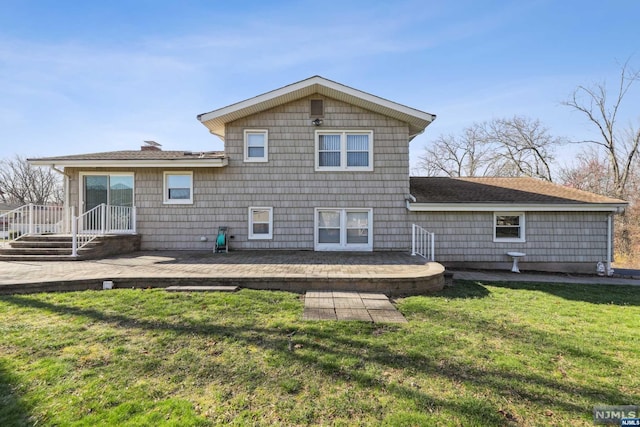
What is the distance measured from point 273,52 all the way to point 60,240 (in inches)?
365

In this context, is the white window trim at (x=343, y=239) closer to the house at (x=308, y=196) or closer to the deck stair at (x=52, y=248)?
the house at (x=308, y=196)

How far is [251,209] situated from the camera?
1044cm

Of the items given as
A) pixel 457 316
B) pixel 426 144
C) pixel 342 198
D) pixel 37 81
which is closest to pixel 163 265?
pixel 342 198

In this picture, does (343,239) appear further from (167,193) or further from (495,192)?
(167,193)

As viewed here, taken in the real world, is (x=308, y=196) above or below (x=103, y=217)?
above

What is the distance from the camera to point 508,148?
24875mm

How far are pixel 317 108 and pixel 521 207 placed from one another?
7559mm

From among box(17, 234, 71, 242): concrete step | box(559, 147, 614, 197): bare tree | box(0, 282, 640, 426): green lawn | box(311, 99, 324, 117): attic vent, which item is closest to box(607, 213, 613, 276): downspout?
box(0, 282, 640, 426): green lawn

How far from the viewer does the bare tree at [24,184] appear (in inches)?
1395

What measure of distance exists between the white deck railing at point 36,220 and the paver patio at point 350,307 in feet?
30.1

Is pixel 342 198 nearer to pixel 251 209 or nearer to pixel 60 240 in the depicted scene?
pixel 251 209

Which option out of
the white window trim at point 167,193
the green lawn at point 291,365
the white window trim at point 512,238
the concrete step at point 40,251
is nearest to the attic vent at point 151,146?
the white window trim at point 167,193

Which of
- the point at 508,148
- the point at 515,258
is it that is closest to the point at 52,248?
the point at 515,258

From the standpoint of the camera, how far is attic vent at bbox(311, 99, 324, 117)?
1035 centimetres
